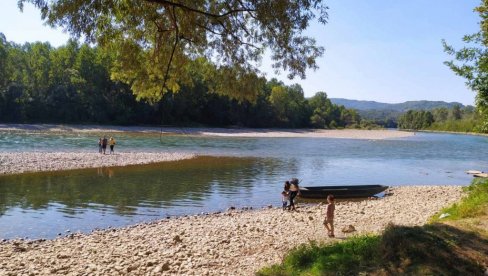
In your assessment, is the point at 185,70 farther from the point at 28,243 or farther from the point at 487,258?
the point at 487,258

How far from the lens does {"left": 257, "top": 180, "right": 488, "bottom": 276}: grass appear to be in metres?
7.80

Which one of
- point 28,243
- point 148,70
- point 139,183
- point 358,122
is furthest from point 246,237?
point 358,122

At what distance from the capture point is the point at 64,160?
118 ft

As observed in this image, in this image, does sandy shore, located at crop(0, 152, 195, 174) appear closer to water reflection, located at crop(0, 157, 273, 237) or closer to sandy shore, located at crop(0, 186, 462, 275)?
water reflection, located at crop(0, 157, 273, 237)

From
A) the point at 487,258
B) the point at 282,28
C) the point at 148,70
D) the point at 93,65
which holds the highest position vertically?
the point at 93,65

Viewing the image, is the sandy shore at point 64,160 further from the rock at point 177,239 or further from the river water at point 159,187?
the rock at point 177,239

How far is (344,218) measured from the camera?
18.3m

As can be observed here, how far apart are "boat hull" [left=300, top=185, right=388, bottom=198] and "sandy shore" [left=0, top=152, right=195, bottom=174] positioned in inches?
722

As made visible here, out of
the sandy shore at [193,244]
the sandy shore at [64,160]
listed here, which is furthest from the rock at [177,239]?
the sandy shore at [64,160]

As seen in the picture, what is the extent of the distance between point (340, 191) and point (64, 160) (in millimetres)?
23631

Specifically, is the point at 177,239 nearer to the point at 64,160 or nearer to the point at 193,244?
the point at 193,244

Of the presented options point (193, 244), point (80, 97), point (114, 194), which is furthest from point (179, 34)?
point (80, 97)

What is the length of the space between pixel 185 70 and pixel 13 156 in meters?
29.6

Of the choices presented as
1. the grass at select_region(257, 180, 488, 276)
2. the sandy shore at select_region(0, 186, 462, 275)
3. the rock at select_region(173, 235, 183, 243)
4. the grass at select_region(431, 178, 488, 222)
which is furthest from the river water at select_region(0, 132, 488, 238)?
the grass at select_region(431, 178, 488, 222)
